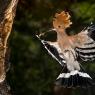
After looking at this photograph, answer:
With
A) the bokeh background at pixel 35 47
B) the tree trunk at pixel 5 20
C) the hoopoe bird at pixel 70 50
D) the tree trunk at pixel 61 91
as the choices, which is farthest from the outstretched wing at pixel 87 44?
the tree trunk at pixel 61 91

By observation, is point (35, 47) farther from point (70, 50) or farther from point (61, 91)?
point (70, 50)

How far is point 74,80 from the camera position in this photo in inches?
37.3

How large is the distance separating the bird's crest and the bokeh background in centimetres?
48

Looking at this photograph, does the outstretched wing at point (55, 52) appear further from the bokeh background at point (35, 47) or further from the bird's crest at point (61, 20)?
the bokeh background at point (35, 47)

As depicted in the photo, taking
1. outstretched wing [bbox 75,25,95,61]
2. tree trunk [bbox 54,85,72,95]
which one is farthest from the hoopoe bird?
tree trunk [bbox 54,85,72,95]

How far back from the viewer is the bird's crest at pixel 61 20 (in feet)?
3.16

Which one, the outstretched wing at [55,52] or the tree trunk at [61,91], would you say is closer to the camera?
the outstretched wing at [55,52]

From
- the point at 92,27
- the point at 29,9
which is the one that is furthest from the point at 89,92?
the point at 92,27

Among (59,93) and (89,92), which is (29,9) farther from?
(89,92)

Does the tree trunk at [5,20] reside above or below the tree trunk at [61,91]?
above

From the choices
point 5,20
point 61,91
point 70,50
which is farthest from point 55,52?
point 61,91

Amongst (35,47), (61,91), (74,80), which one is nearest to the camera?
(74,80)

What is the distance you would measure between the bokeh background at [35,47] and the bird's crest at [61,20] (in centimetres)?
48

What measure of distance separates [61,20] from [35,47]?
3.98 ft
